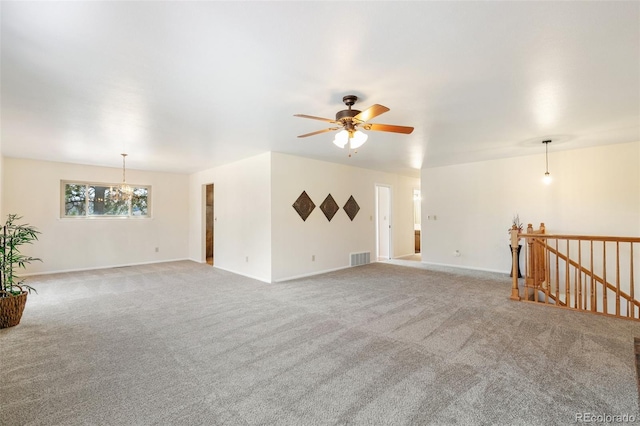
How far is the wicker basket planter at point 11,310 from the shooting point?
3088 millimetres

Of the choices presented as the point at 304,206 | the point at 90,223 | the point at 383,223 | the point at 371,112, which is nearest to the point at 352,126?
the point at 371,112

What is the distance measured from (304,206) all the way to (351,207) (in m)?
1.38

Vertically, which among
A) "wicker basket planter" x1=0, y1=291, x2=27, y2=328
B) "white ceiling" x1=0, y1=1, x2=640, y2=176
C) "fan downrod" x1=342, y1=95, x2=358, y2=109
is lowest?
"wicker basket planter" x1=0, y1=291, x2=27, y2=328

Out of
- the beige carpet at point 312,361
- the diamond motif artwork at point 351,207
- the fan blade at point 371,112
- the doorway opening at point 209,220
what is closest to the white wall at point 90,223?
the doorway opening at point 209,220

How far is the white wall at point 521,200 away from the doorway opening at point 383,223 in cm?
105

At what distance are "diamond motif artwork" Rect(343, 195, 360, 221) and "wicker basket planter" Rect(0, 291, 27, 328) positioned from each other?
16.9 feet

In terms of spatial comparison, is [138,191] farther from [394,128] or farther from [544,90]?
[544,90]

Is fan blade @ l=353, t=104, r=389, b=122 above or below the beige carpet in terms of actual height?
above

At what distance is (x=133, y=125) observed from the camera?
3.66 metres

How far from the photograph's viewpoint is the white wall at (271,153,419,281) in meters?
5.29

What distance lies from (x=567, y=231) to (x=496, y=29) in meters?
4.97

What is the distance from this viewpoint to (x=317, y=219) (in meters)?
5.90

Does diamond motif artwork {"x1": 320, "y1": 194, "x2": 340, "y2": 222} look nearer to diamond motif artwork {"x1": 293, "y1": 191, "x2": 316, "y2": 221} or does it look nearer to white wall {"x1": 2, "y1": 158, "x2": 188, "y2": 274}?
diamond motif artwork {"x1": 293, "y1": 191, "x2": 316, "y2": 221}

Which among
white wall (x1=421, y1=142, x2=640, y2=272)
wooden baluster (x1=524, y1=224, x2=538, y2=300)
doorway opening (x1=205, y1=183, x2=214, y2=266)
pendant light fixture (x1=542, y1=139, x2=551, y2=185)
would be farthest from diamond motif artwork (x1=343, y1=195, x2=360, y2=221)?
doorway opening (x1=205, y1=183, x2=214, y2=266)
